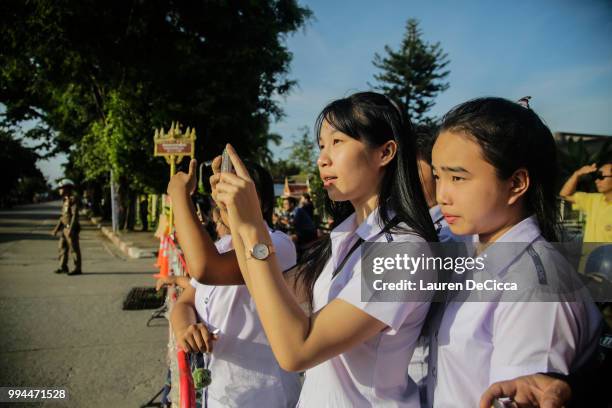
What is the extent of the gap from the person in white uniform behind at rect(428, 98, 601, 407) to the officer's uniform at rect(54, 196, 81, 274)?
9506mm

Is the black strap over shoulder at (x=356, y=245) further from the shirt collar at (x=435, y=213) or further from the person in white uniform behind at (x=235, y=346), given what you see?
the shirt collar at (x=435, y=213)

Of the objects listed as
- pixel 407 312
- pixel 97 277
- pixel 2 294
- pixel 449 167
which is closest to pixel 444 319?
pixel 407 312

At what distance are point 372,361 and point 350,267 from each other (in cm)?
24

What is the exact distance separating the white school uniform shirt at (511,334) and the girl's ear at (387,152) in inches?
14.1

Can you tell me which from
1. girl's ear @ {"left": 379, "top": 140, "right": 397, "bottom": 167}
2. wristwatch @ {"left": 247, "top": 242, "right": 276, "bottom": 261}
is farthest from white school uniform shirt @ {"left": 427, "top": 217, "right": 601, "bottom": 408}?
wristwatch @ {"left": 247, "top": 242, "right": 276, "bottom": 261}

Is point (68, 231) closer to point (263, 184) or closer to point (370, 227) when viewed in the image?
point (263, 184)

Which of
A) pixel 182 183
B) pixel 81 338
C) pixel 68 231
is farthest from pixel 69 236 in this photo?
pixel 182 183

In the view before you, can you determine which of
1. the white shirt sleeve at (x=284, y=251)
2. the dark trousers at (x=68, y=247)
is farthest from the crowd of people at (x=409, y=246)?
the dark trousers at (x=68, y=247)

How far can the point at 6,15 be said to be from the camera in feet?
43.0

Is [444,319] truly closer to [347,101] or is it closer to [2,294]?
[347,101]

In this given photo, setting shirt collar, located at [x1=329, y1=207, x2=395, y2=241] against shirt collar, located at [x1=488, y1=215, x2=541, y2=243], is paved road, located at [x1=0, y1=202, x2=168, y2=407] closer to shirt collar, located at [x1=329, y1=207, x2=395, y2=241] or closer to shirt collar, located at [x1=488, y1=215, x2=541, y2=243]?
shirt collar, located at [x1=329, y1=207, x2=395, y2=241]

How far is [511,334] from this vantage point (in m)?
0.93

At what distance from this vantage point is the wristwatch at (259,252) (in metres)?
1.01

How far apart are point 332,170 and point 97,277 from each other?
352 inches
